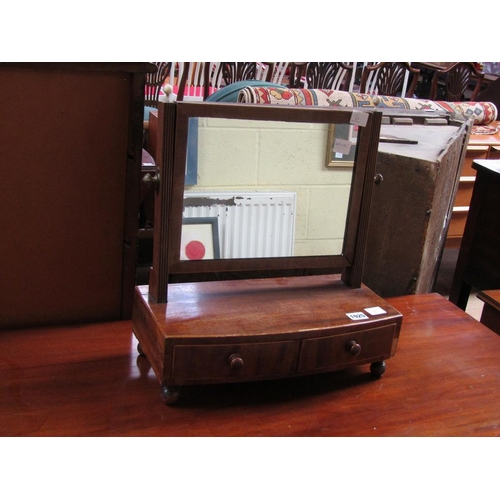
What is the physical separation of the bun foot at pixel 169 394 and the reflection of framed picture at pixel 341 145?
15.7 inches

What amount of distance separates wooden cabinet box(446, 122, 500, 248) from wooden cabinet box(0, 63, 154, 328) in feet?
6.95

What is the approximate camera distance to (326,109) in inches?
33.0

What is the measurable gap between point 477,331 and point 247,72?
296cm

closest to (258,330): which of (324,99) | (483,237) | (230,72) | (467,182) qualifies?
(483,237)

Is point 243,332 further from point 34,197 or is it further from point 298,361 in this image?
point 34,197

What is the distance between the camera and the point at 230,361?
77cm

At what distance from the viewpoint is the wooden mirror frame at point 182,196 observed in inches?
29.9

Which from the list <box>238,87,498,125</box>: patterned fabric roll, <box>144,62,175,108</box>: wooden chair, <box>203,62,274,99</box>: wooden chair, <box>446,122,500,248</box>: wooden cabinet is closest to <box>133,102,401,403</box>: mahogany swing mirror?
<box>238,87,498,125</box>: patterned fabric roll

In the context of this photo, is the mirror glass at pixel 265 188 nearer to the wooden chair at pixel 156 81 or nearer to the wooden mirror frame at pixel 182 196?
the wooden mirror frame at pixel 182 196

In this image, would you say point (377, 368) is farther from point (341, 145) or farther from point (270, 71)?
point (270, 71)

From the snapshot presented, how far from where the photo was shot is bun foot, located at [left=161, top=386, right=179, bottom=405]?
31.0 inches

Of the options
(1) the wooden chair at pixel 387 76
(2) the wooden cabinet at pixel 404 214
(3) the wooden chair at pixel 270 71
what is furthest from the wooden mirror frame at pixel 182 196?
(1) the wooden chair at pixel 387 76

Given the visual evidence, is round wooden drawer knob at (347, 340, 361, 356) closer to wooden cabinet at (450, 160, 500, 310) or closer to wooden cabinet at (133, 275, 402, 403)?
wooden cabinet at (133, 275, 402, 403)

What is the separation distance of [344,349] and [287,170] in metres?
0.28
